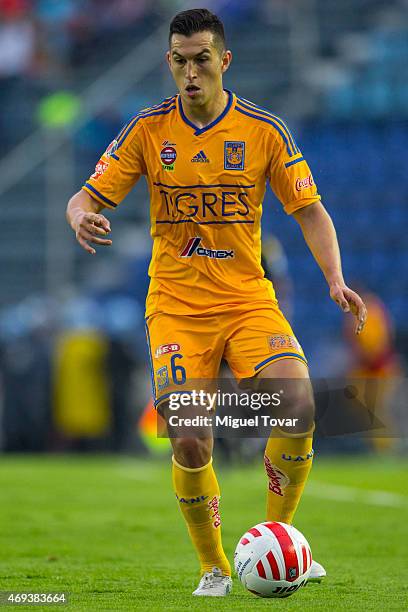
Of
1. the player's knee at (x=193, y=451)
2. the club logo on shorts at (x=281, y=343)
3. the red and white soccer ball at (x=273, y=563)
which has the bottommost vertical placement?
the red and white soccer ball at (x=273, y=563)

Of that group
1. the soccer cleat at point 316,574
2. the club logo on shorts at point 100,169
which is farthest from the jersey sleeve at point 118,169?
the soccer cleat at point 316,574

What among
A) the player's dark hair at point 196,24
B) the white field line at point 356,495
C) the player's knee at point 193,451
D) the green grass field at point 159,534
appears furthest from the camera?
the white field line at point 356,495

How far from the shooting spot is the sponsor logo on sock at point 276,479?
5.58 meters

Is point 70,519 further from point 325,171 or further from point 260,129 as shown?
point 325,171

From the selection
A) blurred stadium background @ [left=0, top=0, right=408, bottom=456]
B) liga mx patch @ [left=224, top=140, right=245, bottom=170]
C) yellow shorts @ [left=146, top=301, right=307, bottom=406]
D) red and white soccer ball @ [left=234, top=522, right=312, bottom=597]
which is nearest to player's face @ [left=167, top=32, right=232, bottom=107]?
liga mx patch @ [left=224, top=140, right=245, bottom=170]

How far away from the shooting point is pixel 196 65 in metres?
5.47

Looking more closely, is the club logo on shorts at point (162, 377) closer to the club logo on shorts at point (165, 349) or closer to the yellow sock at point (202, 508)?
the club logo on shorts at point (165, 349)

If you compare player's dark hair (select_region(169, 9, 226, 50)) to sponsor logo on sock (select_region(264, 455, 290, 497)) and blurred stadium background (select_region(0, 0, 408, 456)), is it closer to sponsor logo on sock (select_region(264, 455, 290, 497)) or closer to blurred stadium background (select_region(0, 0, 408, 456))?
sponsor logo on sock (select_region(264, 455, 290, 497))

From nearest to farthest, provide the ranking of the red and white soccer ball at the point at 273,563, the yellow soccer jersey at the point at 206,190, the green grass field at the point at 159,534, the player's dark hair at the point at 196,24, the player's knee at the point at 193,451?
the red and white soccer ball at the point at 273,563 < the green grass field at the point at 159,534 < the player's knee at the point at 193,451 < the player's dark hair at the point at 196,24 < the yellow soccer jersey at the point at 206,190

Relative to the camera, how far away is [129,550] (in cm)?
719

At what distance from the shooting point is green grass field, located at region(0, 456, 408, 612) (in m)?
5.21

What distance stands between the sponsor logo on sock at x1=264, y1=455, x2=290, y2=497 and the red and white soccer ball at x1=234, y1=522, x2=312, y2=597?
37 centimetres

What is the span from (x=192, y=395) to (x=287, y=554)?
81cm

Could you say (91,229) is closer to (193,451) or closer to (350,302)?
(193,451)
